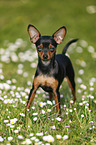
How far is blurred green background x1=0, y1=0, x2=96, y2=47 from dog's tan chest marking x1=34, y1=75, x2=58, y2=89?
491cm

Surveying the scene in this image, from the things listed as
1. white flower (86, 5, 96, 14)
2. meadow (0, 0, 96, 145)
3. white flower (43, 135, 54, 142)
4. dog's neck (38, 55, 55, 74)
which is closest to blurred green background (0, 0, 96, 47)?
meadow (0, 0, 96, 145)

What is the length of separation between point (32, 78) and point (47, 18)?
16.0 ft

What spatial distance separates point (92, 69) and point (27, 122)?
13.0 feet

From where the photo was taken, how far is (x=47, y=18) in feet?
34.1

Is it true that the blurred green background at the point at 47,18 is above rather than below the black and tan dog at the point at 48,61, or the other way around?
above

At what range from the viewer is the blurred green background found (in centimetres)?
917

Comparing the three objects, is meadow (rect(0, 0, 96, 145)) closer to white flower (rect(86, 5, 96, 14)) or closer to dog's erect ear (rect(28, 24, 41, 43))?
white flower (rect(86, 5, 96, 14))

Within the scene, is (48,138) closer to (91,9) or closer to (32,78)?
(32,78)

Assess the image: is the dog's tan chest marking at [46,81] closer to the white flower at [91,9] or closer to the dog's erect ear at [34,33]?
the dog's erect ear at [34,33]

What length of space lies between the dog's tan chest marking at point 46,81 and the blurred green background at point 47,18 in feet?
16.1

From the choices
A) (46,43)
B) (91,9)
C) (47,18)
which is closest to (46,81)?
(46,43)

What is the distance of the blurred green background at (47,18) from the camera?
9172mm

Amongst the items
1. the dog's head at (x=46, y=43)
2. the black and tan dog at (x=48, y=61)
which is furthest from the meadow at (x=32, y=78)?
the dog's head at (x=46, y=43)

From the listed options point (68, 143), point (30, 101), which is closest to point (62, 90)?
point (30, 101)
